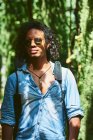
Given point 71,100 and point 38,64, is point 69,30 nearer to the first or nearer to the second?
Result: point 38,64

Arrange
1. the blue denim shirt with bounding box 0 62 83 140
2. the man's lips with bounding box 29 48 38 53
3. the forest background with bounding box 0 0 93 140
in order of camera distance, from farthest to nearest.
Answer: the forest background with bounding box 0 0 93 140 < the man's lips with bounding box 29 48 38 53 < the blue denim shirt with bounding box 0 62 83 140

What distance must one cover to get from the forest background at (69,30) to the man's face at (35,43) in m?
2.66

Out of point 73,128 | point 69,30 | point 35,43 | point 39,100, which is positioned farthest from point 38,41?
point 69,30

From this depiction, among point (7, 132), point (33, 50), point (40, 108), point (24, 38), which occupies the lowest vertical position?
point (7, 132)

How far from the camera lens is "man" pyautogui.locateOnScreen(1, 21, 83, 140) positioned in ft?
11.6

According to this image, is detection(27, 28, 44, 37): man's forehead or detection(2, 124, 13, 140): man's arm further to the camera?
detection(27, 28, 44, 37): man's forehead

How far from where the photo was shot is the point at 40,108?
11.6 ft

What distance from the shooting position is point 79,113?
3.62 m

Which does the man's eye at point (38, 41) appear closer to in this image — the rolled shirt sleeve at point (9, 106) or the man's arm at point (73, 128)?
the rolled shirt sleeve at point (9, 106)

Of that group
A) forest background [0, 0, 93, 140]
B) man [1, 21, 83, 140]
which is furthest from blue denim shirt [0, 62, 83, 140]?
forest background [0, 0, 93, 140]

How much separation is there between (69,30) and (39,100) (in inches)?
292

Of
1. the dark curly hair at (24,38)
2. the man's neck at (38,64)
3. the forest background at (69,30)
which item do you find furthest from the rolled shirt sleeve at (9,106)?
the forest background at (69,30)

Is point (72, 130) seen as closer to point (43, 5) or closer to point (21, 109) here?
point (21, 109)

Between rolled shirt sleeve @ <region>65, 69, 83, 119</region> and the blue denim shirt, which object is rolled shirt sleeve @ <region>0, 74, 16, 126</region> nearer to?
the blue denim shirt
